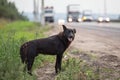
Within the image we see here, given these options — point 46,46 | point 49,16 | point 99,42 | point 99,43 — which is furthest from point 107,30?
point 49,16

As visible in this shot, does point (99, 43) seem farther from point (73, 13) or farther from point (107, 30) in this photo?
point (73, 13)

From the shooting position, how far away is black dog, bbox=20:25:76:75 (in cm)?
1136

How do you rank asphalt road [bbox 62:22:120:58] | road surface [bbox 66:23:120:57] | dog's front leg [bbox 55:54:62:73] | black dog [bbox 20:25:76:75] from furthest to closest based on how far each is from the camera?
road surface [bbox 66:23:120:57]
asphalt road [bbox 62:22:120:58]
dog's front leg [bbox 55:54:62:73]
black dog [bbox 20:25:76:75]

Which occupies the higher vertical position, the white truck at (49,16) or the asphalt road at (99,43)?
the asphalt road at (99,43)

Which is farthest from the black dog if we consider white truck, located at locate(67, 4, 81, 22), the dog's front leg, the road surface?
white truck, located at locate(67, 4, 81, 22)

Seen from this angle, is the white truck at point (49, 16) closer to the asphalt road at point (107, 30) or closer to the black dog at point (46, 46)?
the asphalt road at point (107, 30)

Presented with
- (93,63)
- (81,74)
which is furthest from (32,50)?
(93,63)

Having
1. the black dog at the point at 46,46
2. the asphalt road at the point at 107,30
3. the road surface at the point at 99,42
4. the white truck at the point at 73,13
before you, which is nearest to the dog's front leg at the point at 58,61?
the black dog at the point at 46,46

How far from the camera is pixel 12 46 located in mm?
13445

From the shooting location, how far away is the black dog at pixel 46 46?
1136cm

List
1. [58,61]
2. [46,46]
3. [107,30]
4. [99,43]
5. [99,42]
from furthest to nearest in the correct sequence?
[107,30] < [99,42] < [99,43] < [58,61] < [46,46]

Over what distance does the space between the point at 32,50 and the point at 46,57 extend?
13.4ft

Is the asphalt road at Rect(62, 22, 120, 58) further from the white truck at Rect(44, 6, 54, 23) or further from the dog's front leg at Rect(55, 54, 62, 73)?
the white truck at Rect(44, 6, 54, 23)

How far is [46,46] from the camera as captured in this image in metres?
11.6
